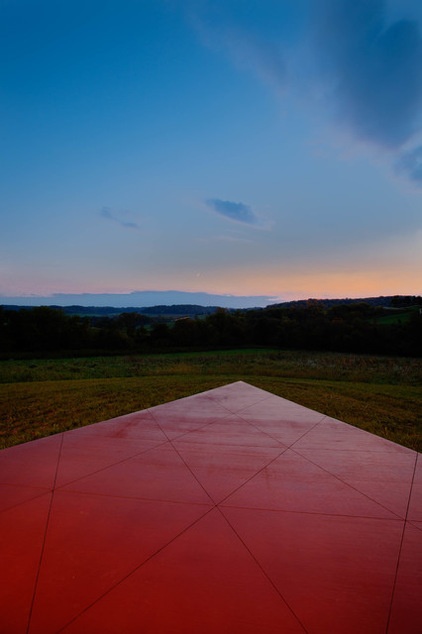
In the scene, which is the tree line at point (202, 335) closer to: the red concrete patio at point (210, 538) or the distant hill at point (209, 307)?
the distant hill at point (209, 307)

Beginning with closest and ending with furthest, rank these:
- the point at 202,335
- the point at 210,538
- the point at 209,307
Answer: the point at 210,538
the point at 202,335
the point at 209,307

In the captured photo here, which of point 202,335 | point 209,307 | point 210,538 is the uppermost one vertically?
point 209,307

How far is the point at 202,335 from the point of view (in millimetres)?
45344

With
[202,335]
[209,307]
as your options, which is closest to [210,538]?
[202,335]

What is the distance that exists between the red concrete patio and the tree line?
33.0 m

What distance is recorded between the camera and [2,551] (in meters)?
2.24

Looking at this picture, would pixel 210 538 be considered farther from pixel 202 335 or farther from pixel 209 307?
pixel 209 307

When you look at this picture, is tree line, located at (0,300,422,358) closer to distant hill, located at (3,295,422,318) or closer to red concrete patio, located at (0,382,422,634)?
distant hill, located at (3,295,422,318)

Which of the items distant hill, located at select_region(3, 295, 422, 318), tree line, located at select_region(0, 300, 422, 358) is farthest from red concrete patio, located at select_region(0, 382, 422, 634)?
distant hill, located at select_region(3, 295, 422, 318)

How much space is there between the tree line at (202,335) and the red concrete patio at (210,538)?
3299 cm

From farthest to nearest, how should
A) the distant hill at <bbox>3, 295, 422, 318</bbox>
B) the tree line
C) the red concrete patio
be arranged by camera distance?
the distant hill at <bbox>3, 295, 422, 318</bbox> → the tree line → the red concrete patio

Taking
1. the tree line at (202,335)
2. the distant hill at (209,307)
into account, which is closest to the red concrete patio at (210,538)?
the tree line at (202,335)

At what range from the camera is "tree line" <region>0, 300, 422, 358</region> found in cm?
3709

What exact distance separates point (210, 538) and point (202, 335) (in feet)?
141
